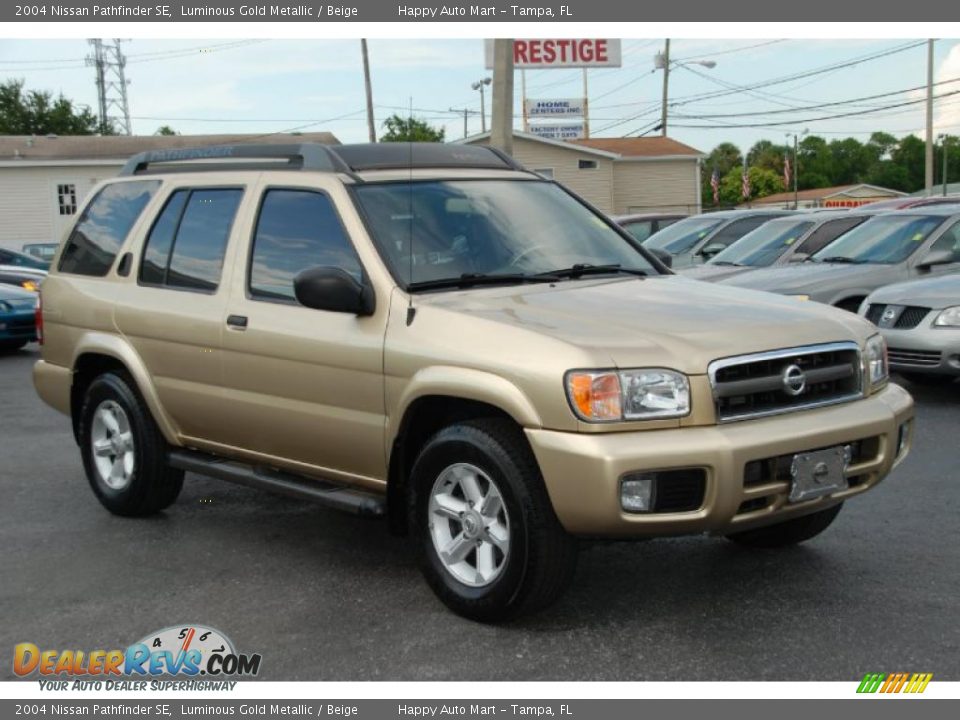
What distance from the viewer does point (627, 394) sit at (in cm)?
438

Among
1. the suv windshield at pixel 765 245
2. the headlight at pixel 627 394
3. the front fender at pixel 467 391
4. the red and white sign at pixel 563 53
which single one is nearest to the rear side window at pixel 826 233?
the suv windshield at pixel 765 245

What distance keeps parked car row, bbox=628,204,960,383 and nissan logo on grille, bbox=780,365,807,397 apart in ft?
7.32

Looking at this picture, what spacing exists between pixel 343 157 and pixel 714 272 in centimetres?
838

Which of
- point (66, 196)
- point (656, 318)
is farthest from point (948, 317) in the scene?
point (66, 196)

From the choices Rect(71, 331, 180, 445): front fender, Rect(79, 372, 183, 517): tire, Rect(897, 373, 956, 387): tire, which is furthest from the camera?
Rect(897, 373, 956, 387): tire

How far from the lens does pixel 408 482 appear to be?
5.12 metres

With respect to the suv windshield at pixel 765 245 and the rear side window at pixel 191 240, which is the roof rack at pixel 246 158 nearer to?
the rear side window at pixel 191 240

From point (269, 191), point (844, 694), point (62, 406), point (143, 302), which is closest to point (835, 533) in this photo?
point (844, 694)

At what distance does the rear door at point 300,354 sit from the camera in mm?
5223

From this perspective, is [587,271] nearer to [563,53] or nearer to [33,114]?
[563,53]

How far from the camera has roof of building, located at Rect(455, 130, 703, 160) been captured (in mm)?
45719

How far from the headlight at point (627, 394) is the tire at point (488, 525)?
0.36m

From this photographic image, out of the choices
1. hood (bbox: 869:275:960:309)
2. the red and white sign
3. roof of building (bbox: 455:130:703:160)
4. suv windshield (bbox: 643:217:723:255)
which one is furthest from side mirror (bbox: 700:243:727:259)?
the red and white sign

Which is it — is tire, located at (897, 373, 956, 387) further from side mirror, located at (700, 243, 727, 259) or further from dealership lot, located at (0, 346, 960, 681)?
side mirror, located at (700, 243, 727, 259)
